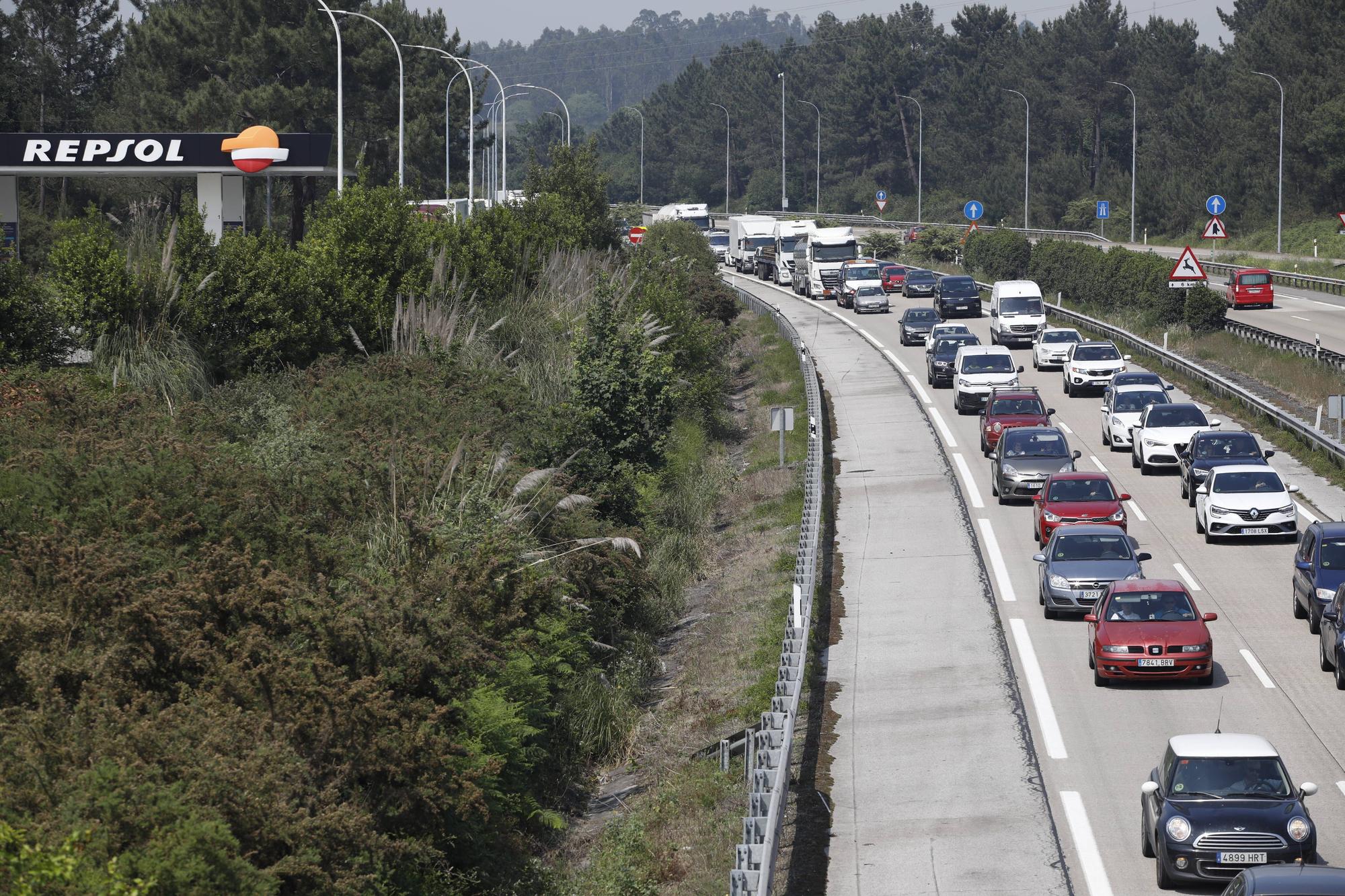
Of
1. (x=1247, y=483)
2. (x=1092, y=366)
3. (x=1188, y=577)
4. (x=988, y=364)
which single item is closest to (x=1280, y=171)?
(x=1092, y=366)

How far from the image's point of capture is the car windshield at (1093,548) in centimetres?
2397

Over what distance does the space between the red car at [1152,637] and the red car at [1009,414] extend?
14.8m

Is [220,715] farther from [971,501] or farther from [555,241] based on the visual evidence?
[555,241]

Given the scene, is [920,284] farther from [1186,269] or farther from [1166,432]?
[1166,432]

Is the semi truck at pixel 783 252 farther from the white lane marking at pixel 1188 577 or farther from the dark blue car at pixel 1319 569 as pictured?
the dark blue car at pixel 1319 569

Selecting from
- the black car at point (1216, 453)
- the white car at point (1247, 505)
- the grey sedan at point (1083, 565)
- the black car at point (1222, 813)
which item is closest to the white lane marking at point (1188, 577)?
the grey sedan at point (1083, 565)

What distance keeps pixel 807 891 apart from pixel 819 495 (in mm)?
14935

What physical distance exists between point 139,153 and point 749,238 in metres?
53.6

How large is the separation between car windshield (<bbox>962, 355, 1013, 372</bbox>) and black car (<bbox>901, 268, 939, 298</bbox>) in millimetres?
29416

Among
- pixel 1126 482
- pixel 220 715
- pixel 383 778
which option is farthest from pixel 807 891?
pixel 1126 482

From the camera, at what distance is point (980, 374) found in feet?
139

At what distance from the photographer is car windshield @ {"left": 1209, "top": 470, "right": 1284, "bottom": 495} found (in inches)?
1097

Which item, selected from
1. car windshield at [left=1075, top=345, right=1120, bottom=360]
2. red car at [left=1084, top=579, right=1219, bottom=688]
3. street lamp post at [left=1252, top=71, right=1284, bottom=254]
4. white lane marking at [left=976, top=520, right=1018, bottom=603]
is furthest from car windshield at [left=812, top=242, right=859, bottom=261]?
red car at [left=1084, top=579, right=1219, bottom=688]

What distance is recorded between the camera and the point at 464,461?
915 inches
